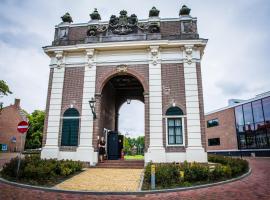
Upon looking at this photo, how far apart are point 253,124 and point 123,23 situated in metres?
21.0

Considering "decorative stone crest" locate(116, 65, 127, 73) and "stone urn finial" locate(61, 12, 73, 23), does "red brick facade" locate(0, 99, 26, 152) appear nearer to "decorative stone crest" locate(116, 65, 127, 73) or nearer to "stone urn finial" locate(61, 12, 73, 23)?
"stone urn finial" locate(61, 12, 73, 23)

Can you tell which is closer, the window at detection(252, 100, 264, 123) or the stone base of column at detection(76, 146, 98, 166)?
the stone base of column at detection(76, 146, 98, 166)

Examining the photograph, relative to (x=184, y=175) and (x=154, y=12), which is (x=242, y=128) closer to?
(x=154, y=12)

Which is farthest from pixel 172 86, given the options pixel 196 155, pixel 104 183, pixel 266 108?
pixel 266 108

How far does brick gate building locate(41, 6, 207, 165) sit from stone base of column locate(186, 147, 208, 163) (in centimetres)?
6

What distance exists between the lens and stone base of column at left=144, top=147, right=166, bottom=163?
1250cm

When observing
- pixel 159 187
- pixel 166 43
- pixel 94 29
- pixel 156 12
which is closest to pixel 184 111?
pixel 166 43

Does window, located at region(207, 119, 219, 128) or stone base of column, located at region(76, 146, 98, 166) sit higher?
window, located at region(207, 119, 219, 128)

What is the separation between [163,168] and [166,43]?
338 inches

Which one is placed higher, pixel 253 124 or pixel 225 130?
pixel 253 124

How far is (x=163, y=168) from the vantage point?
28.1 ft

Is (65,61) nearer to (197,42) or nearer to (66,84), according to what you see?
(66,84)

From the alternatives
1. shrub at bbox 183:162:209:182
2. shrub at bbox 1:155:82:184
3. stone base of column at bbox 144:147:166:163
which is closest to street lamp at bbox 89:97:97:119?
shrub at bbox 1:155:82:184

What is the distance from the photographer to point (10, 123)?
3766cm
